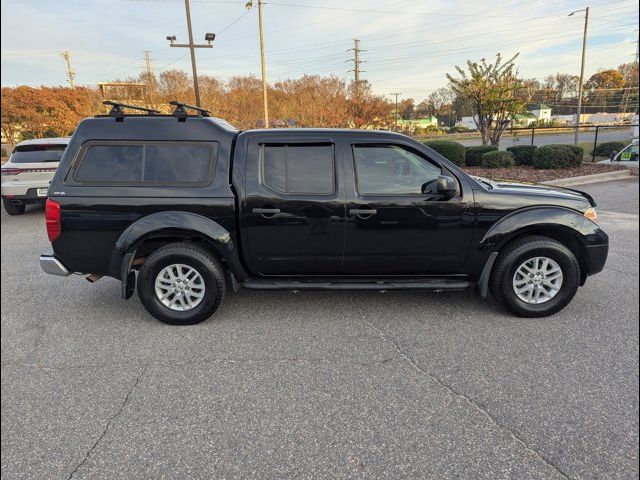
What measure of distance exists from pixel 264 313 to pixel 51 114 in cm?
2283

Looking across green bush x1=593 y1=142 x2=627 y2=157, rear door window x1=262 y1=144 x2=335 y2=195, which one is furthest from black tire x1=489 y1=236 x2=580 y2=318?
green bush x1=593 y1=142 x2=627 y2=157

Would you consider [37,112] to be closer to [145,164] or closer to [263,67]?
[263,67]

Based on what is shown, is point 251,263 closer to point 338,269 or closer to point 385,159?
point 338,269

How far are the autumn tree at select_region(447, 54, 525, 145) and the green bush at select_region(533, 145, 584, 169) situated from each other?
3.95m

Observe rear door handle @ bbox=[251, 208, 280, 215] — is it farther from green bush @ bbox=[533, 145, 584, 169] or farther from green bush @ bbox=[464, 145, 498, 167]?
green bush @ bbox=[464, 145, 498, 167]

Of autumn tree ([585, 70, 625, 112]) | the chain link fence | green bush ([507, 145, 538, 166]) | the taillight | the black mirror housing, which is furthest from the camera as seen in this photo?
autumn tree ([585, 70, 625, 112])

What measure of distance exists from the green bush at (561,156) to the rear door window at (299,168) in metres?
11.7

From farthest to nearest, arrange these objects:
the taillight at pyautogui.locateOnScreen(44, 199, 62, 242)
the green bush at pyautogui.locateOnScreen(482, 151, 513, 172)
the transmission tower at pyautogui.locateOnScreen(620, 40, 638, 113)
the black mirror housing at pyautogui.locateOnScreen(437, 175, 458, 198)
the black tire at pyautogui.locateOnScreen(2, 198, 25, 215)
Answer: the transmission tower at pyautogui.locateOnScreen(620, 40, 638, 113) < the green bush at pyautogui.locateOnScreen(482, 151, 513, 172) < the black tire at pyautogui.locateOnScreen(2, 198, 25, 215) < the taillight at pyautogui.locateOnScreen(44, 199, 62, 242) < the black mirror housing at pyautogui.locateOnScreen(437, 175, 458, 198)

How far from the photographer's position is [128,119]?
11.8 feet

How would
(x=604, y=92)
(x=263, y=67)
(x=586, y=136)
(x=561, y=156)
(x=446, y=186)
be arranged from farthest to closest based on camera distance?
(x=604, y=92)
(x=586, y=136)
(x=561, y=156)
(x=263, y=67)
(x=446, y=186)

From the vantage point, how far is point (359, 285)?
12.1ft

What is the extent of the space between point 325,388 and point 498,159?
12986 millimetres

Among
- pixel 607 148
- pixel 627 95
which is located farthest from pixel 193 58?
pixel 627 95

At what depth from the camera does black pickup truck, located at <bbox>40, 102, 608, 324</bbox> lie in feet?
11.6
